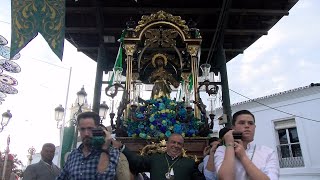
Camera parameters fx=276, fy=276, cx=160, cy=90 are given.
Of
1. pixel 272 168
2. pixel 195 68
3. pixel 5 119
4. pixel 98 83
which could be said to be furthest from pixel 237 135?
pixel 5 119

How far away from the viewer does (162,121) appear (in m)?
4.79

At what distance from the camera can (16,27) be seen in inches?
179

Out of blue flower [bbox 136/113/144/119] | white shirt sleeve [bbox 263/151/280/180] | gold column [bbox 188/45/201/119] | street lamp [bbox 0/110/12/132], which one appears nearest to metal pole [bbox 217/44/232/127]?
gold column [bbox 188/45/201/119]

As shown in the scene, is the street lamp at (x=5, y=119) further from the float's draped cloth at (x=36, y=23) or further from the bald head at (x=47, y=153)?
the float's draped cloth at (x=36, y=23)

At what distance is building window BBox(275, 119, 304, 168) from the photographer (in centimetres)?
1413

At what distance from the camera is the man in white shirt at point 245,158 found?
206cm

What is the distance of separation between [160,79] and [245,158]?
431 cm

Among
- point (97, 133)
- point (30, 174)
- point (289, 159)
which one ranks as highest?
point (97, 133)

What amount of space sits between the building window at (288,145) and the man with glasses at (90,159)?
14038 mm

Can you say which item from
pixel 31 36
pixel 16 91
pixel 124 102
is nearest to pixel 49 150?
pixel 124 102

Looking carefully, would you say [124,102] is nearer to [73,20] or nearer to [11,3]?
[11,3]

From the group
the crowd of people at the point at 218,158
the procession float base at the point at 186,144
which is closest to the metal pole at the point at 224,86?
the procession float base at the point at 186,144

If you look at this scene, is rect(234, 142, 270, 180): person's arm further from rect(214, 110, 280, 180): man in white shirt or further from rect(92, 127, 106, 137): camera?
rect(92, 127, 106, 137): camera

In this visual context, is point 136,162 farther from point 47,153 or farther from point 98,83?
point 98,83
